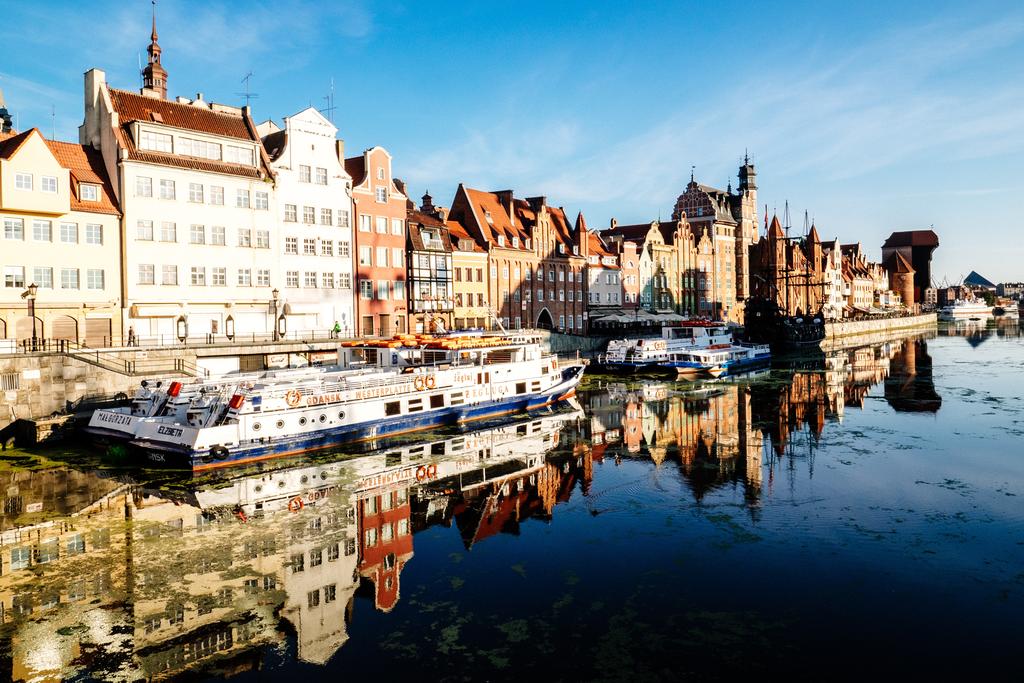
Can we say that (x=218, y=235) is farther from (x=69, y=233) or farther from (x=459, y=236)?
(x=459, y=236)

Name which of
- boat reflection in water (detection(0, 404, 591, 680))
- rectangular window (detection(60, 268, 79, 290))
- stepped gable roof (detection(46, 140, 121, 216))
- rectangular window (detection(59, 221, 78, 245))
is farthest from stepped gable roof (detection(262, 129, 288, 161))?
boat reflection in water (detection(0, 404, 591, 680))

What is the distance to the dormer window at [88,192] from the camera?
48.1m

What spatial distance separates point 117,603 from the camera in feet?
60.2

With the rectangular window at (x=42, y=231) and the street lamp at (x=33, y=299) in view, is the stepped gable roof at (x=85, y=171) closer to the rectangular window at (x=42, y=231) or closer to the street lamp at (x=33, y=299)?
the rectangular window at (x=42, y=231)

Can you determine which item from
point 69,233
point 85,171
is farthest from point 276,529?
point 85,171

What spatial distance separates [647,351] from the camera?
73.9 metres

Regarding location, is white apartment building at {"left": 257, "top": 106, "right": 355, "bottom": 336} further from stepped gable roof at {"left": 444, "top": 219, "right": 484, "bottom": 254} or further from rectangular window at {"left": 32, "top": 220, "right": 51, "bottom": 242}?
rectangular window at {"left": 32, "top": 220, "right": 51, "bottom": 242}

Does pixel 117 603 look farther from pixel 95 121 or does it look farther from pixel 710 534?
pixel 95 121

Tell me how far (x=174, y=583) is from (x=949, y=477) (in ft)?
94.2

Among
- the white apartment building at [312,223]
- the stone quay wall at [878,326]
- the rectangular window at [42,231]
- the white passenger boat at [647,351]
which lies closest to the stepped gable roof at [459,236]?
the white apartment building at [312,223]

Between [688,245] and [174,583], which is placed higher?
[688,245]

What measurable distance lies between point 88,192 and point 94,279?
5.81 meters

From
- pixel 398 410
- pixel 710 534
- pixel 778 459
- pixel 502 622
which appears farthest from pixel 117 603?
pixel 778 459

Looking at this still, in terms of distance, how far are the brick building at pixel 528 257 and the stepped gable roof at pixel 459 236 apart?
72 centimetres
